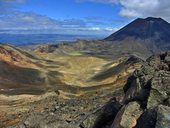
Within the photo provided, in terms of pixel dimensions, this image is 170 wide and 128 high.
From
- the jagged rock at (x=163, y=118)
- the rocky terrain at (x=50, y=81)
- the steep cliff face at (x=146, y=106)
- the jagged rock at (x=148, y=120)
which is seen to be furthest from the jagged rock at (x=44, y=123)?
the rocky terrain at (x=50, y=81)

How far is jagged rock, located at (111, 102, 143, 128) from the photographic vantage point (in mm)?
19297

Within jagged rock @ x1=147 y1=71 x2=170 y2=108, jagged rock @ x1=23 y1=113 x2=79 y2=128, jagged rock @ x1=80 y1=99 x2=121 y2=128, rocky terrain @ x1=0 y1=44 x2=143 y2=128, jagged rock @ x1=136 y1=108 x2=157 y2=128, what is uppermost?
jagged rock @ x1=147 y1=71 x2=170 y2=108

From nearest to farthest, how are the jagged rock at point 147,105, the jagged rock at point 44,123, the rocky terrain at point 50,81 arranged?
the jagged rock at point 147,105 < the jagged rock at point 44,123 < the rocky terrain at point 50,81

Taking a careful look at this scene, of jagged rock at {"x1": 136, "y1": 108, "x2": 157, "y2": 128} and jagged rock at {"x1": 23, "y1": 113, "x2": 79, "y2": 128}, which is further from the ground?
jagged rock at {"x1": 136, "y1": 108, "x2": 157, "y2": 128}

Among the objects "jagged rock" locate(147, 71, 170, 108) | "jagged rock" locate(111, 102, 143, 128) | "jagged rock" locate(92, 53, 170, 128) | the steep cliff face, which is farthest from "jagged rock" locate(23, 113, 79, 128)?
"jagged rock" locate(147, 71, 170, 108)

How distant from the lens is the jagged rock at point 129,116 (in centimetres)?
1930

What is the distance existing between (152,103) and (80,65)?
144823 millimetres

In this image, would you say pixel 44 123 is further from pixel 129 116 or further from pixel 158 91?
pixel 158 91

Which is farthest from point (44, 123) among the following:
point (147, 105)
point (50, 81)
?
point (50, 81)

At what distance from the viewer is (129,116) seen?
19.8 metres

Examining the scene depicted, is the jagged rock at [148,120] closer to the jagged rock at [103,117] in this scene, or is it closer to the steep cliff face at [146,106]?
the steep cliff face at [146,106]

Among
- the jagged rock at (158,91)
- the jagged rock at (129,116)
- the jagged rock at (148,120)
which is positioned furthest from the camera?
the jagged rock at (158,91)

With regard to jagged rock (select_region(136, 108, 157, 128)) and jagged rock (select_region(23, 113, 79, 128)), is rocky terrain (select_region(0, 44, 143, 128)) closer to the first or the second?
jagged rock (select_region(23, 113, 79, 128))

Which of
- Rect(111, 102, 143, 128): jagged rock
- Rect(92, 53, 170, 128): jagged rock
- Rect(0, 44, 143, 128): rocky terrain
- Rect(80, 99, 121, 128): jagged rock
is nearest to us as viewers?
Rect(92, 53, 170, 128): jagged rock
